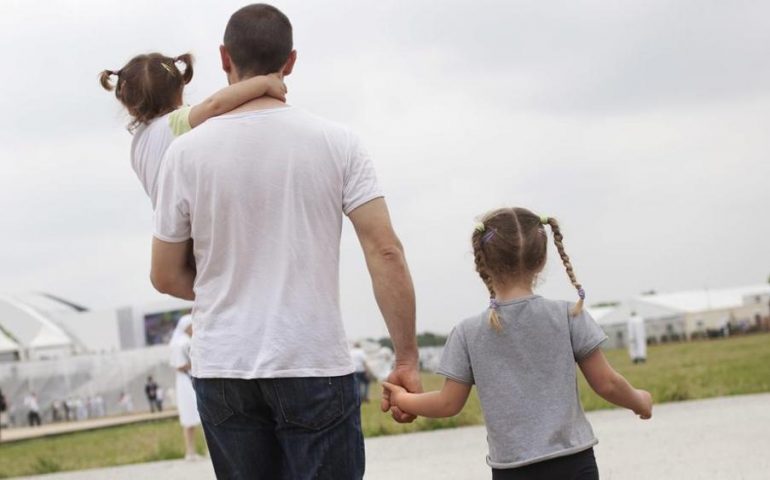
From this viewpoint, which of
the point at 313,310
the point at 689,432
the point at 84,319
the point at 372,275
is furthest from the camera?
the point at 84,319

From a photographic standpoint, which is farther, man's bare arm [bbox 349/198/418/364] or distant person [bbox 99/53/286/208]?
distant person [bbox 99/53/286/208]

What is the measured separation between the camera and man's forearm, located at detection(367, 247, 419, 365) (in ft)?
11.9

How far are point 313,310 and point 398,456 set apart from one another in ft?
28.6

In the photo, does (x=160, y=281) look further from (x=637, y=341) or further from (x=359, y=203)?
(x=637, y=341)

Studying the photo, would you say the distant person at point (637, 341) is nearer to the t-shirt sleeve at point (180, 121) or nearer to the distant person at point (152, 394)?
the distant person at point (152, 394)

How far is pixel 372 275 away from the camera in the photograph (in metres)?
3.66

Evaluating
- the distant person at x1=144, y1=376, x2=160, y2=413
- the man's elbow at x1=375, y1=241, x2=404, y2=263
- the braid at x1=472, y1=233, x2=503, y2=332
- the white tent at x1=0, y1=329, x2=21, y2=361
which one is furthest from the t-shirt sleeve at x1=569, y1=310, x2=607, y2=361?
the white tent at x1=0, y1=329, x2=21, y2=361

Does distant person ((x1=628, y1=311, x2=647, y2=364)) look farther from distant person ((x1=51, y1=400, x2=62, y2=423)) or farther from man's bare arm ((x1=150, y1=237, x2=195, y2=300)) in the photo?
man's bare arm ((x1=150, y1=237, x2=195, y2=300))

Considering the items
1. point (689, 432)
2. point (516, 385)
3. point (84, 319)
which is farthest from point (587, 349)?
point (84, 319)

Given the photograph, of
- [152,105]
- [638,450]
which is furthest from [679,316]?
[152,105]

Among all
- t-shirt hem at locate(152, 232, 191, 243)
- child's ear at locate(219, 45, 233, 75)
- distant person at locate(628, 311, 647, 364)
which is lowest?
distant person at locate(628, 311, 647, 364)

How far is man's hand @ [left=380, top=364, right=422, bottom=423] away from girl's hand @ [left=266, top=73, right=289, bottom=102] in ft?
3.15

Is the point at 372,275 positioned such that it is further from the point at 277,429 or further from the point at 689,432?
the point at 689,432

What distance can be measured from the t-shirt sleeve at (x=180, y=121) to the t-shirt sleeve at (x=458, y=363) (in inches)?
44.6
